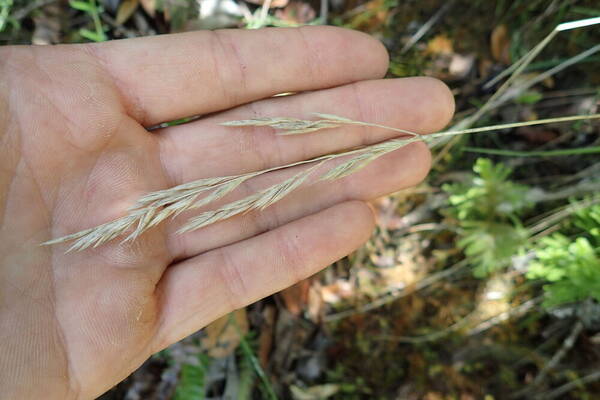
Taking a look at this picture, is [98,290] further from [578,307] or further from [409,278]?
[578,307]

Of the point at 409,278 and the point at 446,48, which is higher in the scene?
the point at 446,48

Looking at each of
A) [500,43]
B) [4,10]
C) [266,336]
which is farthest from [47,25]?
[500,43]

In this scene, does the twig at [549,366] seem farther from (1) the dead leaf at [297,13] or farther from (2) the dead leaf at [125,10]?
(2) the dead leaf at [125,10]

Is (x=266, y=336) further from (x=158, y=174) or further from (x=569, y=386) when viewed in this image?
(x=569, y=386)

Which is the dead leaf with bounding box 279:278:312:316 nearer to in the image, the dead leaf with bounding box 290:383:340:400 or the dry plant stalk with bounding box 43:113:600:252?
the dead leaf with bounding box 290:383:340:400

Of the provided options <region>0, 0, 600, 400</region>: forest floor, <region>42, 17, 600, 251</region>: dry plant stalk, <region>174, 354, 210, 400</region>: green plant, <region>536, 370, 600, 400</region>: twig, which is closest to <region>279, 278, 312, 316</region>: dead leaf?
<region>0, 0, 600, 400</region>: forest floor

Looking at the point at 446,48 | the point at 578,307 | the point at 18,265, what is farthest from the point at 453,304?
the point at 18,265
